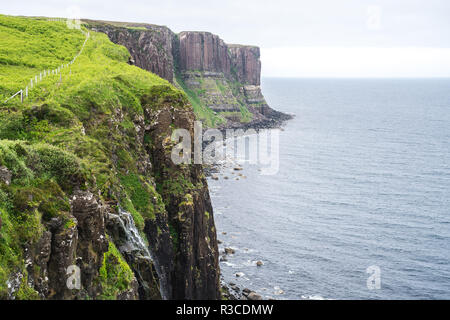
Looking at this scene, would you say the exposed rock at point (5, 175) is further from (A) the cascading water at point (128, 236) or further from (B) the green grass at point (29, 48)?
(B) the green grass at point (29, 48)

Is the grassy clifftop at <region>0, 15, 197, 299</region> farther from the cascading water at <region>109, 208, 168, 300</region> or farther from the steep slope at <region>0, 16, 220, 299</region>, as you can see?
the cascading water at <region>109, 208, 168, 300</region>

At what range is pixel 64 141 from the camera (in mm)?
26531

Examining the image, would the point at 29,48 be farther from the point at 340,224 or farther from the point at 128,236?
the point at 340,224

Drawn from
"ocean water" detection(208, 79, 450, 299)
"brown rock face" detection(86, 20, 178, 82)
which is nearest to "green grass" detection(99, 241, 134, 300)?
"ocean water" detection(208, 79, 450, 299)

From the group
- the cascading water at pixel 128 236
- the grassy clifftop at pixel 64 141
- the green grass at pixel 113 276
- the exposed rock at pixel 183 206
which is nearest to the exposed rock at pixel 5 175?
the grassy clifftop at pixel 64 141

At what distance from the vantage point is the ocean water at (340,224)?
192ft

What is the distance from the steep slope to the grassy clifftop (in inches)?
2.4

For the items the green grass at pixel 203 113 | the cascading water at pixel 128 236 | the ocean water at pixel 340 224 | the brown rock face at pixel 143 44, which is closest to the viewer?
the cascading water at pixel 128 236

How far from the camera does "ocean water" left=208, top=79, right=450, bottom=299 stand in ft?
192

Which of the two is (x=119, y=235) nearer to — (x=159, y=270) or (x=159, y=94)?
(x=159, y=270)

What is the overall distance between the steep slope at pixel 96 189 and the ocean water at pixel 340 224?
67.8 feet

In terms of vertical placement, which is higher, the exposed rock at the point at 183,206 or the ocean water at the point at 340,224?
the exposed rock at the point at 183,206

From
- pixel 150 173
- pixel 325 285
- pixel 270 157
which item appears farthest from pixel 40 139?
pixel 270 157

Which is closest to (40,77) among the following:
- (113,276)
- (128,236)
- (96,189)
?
(128,236)
